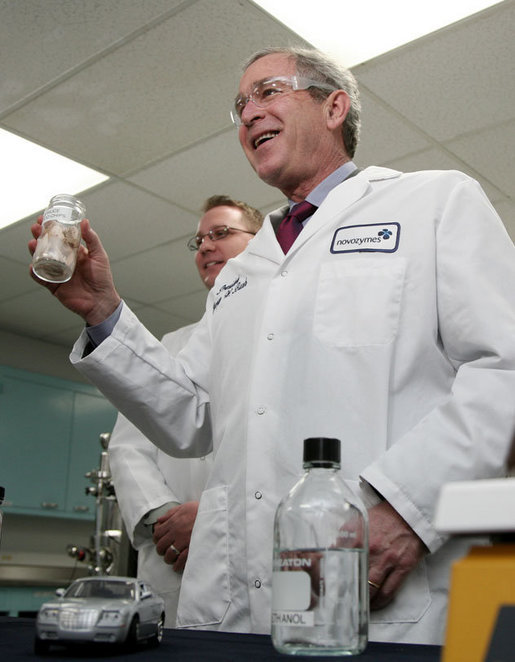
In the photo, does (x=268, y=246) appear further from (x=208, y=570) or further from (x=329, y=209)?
(x=208, y=570)

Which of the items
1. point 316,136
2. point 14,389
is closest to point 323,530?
point 316,136

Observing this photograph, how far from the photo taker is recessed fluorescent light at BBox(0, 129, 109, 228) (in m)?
3.24

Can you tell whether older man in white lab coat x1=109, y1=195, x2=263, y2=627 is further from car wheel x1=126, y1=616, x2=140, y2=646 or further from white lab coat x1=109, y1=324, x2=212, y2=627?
car wheel x1=126, y1=616, x2=140, y2=646

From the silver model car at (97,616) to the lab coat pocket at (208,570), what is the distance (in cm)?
44

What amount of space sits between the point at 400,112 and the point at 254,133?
165 centimetres

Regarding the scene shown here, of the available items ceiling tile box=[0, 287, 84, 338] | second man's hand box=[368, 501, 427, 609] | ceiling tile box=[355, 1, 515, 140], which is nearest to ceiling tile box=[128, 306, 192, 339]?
ceiling tile box=[0, 287, 84, 338]

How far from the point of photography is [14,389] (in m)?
5.38

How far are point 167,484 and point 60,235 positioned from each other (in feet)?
4.22

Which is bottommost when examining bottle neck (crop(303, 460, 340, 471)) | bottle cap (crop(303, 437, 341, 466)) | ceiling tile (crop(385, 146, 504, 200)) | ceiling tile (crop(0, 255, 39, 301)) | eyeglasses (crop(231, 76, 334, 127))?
bottle neck (crop(303, 460, 340, 471))

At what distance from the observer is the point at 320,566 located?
1.91ft

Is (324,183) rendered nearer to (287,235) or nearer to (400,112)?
(287,235)

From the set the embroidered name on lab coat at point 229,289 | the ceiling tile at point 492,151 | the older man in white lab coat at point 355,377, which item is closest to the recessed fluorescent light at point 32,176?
Result: the ceiling tile at point 492,151

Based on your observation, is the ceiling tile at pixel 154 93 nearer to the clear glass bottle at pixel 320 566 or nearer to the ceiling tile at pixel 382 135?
the ceiling tile at pixel 382 135

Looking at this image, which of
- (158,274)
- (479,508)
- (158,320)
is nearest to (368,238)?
(479,508)
